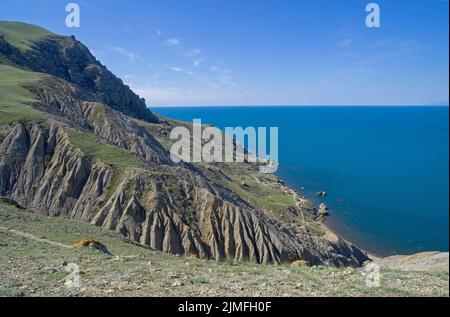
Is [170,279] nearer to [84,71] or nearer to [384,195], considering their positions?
[384,195]

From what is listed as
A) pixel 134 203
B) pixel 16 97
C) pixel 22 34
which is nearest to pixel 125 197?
pixel 134 203

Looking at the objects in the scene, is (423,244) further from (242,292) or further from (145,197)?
(242,292)

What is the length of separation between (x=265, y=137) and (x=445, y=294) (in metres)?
181

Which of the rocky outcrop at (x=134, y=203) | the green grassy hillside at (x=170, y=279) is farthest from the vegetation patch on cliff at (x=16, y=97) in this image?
the green grassy hillside at (x=170, y=279)

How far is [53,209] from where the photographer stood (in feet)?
111

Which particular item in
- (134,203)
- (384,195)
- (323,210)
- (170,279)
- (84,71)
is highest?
(84,71)

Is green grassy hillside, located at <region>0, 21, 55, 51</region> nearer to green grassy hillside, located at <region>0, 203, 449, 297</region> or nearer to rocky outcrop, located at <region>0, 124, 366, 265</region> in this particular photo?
rocky outcrop, located at <region>0, 124, 366, 265</region>

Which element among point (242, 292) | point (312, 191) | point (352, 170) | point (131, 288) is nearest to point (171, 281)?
point (131, 288)

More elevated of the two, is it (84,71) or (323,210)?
(84,71)

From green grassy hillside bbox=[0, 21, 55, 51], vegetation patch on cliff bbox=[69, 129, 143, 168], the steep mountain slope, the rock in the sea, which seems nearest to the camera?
the steep mountain slope

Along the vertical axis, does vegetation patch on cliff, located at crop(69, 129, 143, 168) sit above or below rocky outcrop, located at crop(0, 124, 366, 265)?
above

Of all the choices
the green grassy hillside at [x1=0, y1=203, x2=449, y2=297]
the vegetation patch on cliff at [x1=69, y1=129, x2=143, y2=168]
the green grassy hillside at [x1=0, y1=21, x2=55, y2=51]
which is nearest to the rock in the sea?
the vegetation patch on cliff at [x1=69, y1=129, x2=143, y2=168]

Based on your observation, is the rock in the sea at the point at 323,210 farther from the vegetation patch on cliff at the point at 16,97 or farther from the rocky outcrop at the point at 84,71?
the rocky outcrop at the point at 84,71
